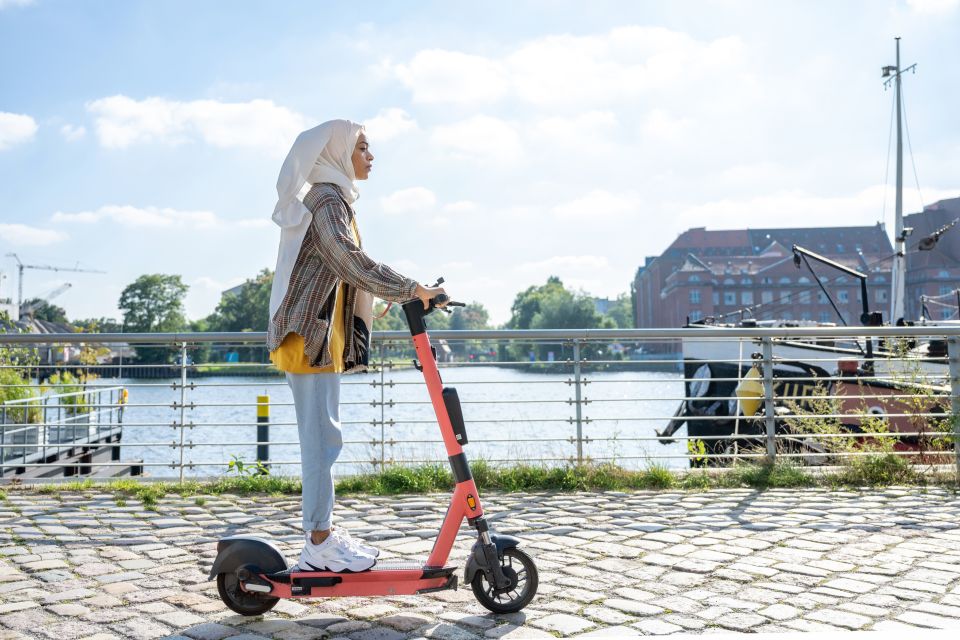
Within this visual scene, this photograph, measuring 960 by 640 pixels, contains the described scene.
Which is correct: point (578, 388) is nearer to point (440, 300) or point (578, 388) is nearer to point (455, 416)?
point (455, 416)

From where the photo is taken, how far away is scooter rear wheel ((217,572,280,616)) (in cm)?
303

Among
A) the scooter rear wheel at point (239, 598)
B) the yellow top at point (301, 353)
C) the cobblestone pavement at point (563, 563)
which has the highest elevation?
the yellow top at point (301, 353)

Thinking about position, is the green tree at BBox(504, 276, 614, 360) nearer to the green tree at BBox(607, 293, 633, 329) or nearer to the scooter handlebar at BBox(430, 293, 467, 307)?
the green tree at BBox(607, 293, 633, 329)

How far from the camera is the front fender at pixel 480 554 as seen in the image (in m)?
2.94

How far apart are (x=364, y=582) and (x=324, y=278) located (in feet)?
3.62

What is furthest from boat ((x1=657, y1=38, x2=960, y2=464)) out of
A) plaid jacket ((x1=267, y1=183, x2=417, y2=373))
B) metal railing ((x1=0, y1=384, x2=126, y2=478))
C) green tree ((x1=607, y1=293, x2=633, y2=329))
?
green tree ((x1=607, y1=293, x2=633, y2=329))

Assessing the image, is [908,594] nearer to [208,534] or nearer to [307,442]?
[307,442]

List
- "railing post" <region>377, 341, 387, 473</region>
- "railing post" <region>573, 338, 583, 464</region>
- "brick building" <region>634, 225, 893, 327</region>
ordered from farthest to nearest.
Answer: "brick building" <region>634, 225, 893, 327</region> < "railing post" <region>573, 338, 583, 464</region> < "railing post" <region>377, 341, 387, 473</region>

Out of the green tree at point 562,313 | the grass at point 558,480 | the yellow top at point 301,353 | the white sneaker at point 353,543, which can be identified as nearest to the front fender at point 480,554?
the white sneaker at point 353,543

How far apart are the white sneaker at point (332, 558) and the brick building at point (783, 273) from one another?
71369 mm

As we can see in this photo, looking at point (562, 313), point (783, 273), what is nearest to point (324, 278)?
point (783, 273)

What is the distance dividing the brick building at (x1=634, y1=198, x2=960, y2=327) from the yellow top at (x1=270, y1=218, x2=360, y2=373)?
71.3 meters

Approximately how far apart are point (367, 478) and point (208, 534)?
1.64 metres

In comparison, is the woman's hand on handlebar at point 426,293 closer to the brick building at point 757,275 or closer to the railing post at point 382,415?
the railing post at point 382,415
